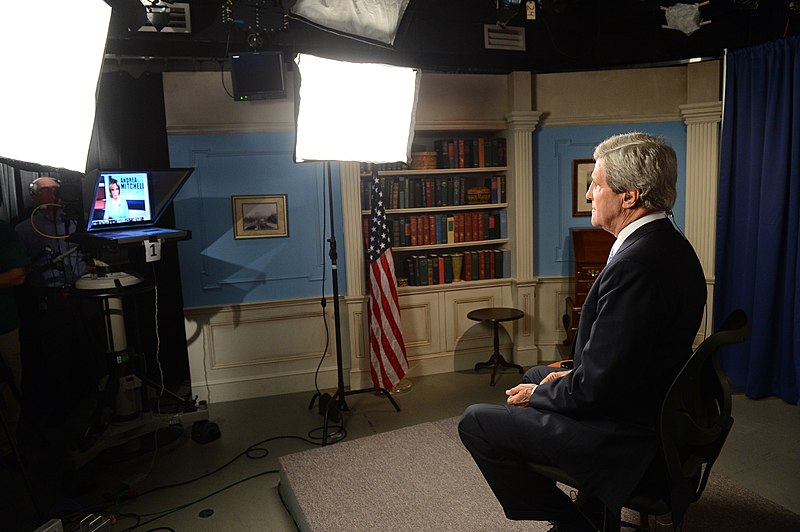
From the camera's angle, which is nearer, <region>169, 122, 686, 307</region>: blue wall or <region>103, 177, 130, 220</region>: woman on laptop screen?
<region>103, 177, 130, 220</region>: woman on laptop screen

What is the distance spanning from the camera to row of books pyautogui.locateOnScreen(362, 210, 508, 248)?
15.0 ft

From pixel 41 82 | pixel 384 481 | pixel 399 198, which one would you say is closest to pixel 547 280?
pixel 399 198

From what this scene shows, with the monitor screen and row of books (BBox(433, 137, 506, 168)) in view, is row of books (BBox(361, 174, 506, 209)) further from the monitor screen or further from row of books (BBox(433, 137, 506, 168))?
the monitor screen

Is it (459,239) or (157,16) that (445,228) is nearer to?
(459,239)

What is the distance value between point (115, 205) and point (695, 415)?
2989mm

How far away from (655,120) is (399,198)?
83.8 inches

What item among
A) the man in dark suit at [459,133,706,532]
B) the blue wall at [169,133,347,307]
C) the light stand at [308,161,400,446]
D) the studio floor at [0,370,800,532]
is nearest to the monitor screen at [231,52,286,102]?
the blue wall at [169,133,347,307]

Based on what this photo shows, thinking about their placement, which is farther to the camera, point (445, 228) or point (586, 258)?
point (445, 228)

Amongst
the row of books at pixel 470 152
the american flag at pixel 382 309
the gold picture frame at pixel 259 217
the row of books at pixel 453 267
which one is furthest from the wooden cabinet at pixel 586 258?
the gold picture frame at pixel 259 217

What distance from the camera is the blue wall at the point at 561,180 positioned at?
4.61 metres

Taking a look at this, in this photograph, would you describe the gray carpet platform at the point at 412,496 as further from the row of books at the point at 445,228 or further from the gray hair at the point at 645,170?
the row of books at the point at 445,228

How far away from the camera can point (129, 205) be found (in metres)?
3.30

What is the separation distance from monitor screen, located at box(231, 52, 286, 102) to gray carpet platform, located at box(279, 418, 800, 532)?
2.40 metres

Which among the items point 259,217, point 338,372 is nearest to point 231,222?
point 259,217
